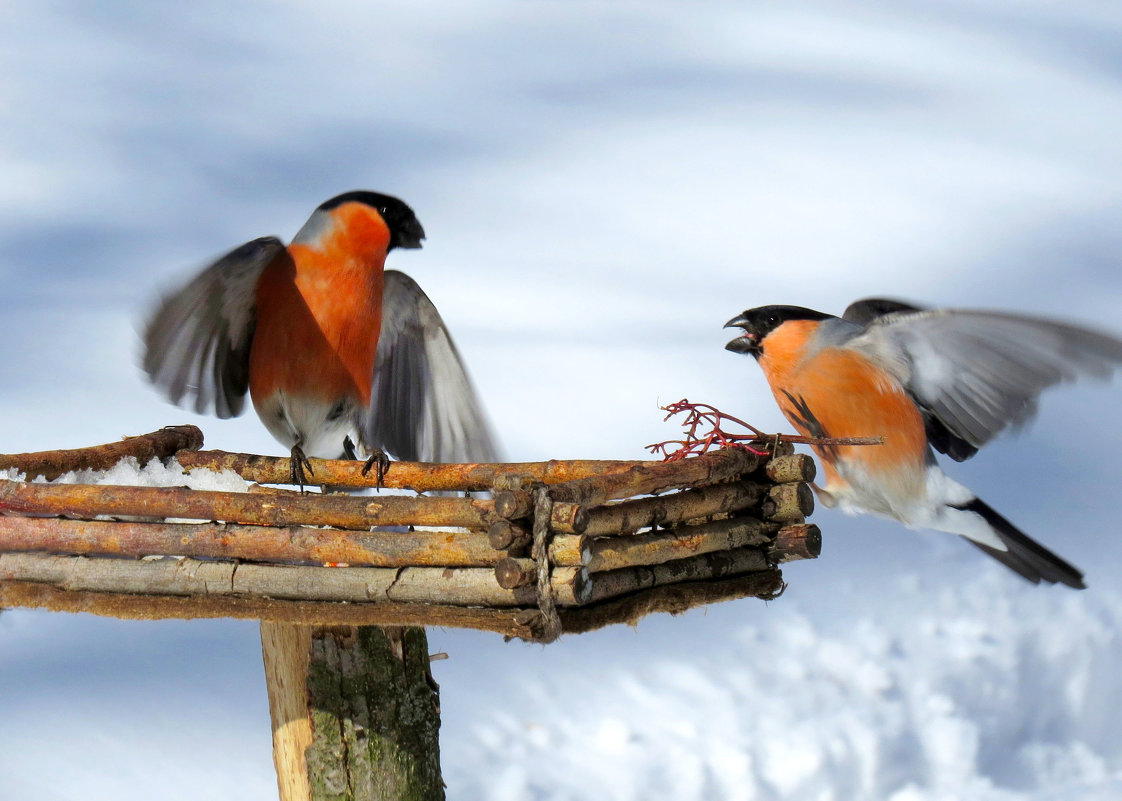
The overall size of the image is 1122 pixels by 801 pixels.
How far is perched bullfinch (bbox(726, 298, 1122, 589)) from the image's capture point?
2.39m

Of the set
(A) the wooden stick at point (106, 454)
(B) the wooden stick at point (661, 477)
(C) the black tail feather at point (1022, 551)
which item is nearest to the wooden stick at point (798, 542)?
(B) the wooden stick at point (661, 477)

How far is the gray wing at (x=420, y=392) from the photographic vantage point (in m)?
2.96

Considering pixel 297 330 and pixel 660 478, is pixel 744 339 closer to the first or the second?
pixel 660 478

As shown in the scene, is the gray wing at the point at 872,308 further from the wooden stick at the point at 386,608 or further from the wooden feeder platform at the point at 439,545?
the wooden stick at the point at 386,608

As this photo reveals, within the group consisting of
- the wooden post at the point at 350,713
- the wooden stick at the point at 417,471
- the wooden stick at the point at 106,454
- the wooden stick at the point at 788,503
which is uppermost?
the wooden stick at the point at 106,454

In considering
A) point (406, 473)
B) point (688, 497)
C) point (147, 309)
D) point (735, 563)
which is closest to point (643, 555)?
point (688, 497)

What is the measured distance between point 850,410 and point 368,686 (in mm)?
1182

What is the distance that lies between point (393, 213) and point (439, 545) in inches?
44.6

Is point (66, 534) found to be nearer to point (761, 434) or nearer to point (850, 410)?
point (761, 434)

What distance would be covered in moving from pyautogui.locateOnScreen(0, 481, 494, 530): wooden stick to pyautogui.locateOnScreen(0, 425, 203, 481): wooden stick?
12.1 inches

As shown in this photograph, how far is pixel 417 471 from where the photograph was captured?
239 cm

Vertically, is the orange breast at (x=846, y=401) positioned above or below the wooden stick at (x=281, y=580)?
above

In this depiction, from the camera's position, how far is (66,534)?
2104 mm

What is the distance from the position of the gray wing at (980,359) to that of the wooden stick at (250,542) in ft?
3.82
